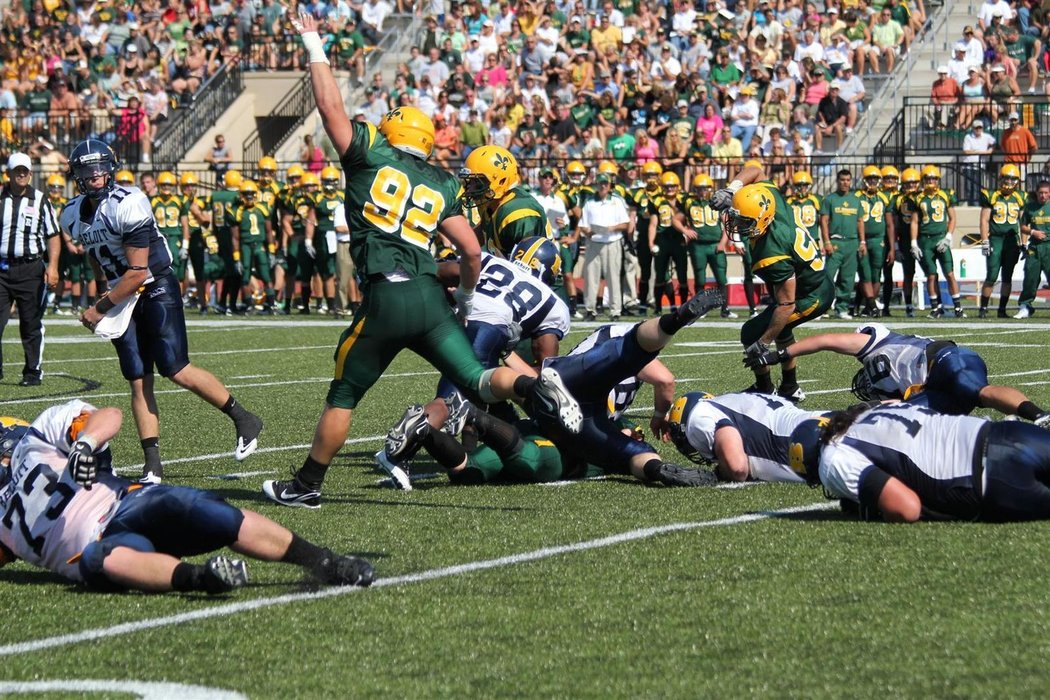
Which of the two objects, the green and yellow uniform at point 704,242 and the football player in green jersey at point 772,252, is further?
the green and yellow uniform at point 704,242

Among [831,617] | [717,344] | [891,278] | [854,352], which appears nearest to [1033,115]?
[891,278]

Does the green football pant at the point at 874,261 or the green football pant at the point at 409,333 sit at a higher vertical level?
the green football pant at the point at 409,333

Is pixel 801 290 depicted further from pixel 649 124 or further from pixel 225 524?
pixel 649 124

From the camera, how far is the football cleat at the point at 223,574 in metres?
5.45

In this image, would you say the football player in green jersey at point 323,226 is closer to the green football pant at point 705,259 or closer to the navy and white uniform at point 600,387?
the green football pant at point 705,259

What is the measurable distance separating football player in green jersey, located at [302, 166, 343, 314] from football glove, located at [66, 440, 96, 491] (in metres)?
17.3

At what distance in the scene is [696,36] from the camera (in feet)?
86.8

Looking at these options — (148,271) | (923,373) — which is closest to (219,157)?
(148,271)

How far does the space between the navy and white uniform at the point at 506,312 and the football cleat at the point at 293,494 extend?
114cm

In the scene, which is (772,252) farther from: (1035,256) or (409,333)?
(1035,256)

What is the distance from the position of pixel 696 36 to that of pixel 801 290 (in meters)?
15.1

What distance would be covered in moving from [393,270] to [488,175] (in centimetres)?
288

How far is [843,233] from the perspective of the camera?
21031mm

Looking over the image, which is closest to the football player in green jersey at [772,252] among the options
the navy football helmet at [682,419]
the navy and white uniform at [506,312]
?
the navy and white uniform at [506,312]
